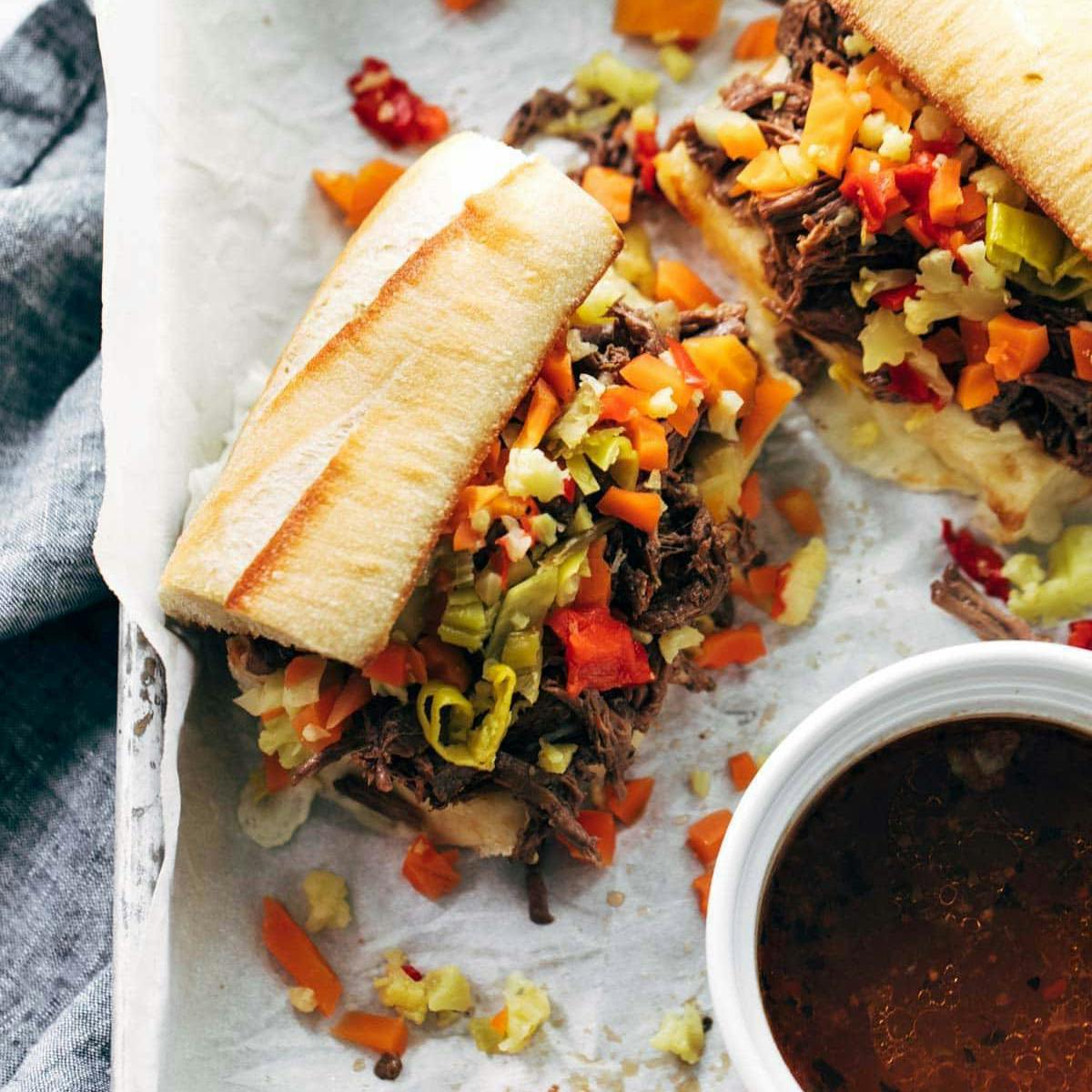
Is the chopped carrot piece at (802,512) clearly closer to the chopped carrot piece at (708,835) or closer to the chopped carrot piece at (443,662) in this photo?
the chopped carrot piece at (708,835)

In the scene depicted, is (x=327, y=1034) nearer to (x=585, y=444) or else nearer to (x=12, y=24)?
(x=585, y=444)

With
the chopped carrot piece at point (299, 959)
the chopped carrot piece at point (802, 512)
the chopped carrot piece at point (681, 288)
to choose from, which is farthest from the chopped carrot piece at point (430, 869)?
the chopped carrot piece at point (681, 288)

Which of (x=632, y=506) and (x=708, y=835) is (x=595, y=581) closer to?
(x=632, y=506)

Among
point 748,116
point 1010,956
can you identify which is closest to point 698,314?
point 748,116

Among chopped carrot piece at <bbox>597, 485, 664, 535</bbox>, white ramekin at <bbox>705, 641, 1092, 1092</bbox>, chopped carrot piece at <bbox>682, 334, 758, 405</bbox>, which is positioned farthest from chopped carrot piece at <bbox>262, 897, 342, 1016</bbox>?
chopped carrot piece at <bbox>682, 334, 758, 405</bbox>

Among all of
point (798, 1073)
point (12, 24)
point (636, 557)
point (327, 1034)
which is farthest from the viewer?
point (12, 24)

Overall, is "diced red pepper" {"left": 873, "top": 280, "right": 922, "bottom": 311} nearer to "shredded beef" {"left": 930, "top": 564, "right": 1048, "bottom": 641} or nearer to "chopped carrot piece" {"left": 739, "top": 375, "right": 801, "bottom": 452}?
"chopped carrot piece" {"left": 739, "top": 375, "right": 801, "bottom": 452}
